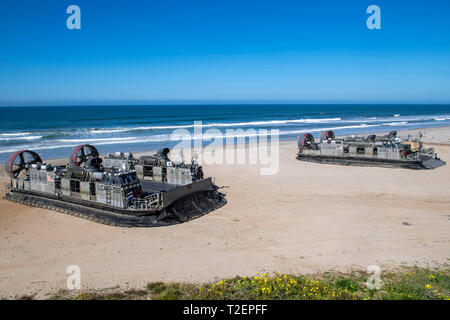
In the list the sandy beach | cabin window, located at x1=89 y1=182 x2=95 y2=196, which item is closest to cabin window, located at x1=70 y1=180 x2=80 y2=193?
cabin window, located at x1=89 y1=182 x2=95 y2=196

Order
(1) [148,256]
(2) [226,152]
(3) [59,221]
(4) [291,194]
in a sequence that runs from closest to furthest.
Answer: (1) [148,256] → (3) [59,221] → (4) [291,194] → (2) [226,152]

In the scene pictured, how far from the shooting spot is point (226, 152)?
33.8m

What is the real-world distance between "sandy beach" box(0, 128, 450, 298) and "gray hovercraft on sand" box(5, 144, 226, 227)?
0.47m

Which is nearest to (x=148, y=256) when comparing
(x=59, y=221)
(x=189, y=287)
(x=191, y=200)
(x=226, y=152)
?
(x=189, y=287)

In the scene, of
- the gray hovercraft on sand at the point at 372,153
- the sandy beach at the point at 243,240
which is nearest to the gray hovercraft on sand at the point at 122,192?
the sandy beach at the point at 243,240

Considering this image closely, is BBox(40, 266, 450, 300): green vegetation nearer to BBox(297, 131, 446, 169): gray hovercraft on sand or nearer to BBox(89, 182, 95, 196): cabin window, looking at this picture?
BBox(89, 182, 95, 196): cabin window

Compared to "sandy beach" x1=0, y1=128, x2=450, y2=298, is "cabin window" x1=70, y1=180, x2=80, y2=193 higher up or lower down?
higher up

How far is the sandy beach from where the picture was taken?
966cm

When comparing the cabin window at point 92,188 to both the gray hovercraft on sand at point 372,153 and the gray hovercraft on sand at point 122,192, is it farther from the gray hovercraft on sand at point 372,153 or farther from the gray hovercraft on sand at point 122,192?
the gray hovercraft on sand at point 372,153

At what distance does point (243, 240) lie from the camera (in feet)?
39.4

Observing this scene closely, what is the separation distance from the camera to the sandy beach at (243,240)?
9656mm

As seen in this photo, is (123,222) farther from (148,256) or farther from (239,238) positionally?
(239,238)

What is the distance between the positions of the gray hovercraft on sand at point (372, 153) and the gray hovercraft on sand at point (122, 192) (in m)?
14.4
